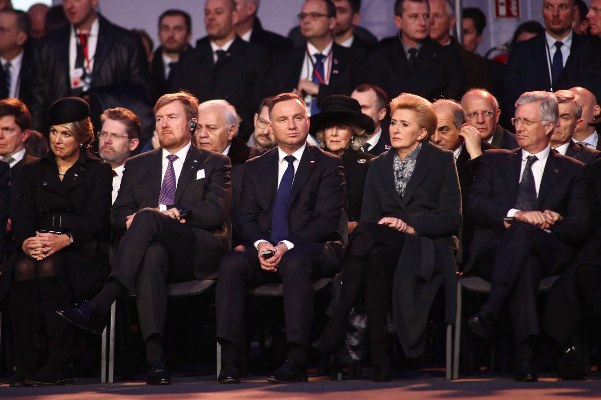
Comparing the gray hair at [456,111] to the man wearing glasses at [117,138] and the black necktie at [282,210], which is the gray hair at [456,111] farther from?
the man wearing glasses at [117,138]

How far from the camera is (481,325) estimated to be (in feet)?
22.9

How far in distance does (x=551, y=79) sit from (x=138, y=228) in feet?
12.9

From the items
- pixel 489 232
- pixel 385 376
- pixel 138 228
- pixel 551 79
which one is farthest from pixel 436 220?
pixel 551 79

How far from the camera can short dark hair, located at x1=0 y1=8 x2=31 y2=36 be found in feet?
37.9

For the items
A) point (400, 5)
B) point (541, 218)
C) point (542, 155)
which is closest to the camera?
point (541, 218)

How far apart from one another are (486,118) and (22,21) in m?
4.59

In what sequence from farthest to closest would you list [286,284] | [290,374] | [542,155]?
[542,155] → [286,284] → [290,374]

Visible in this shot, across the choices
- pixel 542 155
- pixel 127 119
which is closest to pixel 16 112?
pixel 127 119

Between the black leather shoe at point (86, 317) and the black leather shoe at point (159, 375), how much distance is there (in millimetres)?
370

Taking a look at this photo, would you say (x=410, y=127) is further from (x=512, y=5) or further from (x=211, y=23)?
(x=512, y=5)

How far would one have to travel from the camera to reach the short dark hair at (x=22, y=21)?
11.6 meters

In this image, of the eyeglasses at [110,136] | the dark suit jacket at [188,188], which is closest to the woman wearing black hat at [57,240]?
the dark suit jacket at [188,188]

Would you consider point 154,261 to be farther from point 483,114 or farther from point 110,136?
point 483,114

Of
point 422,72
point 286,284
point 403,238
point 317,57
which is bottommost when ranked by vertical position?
point 286,284
